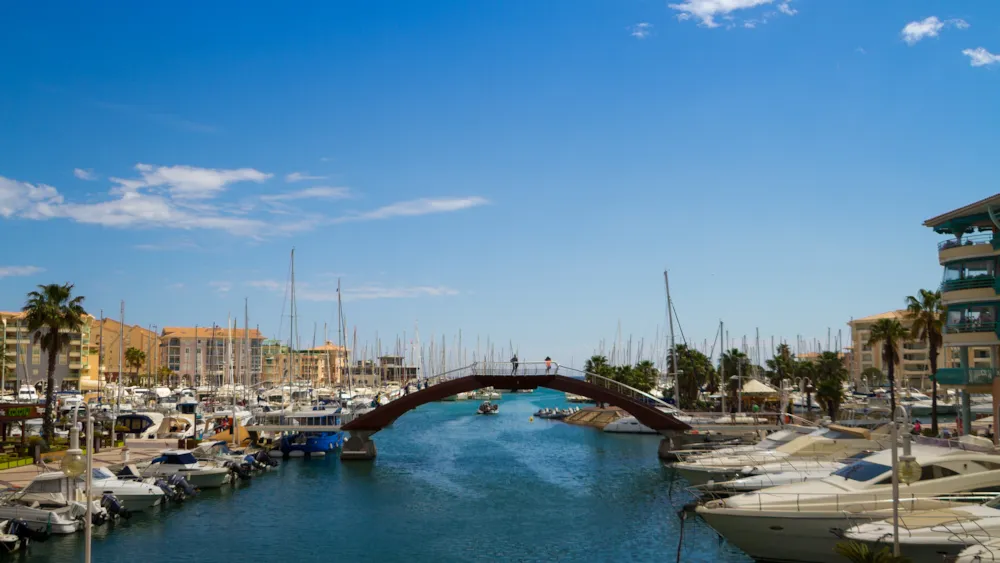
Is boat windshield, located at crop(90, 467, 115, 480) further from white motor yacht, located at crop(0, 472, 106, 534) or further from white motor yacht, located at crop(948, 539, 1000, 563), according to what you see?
white motor yacht, located at crop(948, 539, 1000, 563)

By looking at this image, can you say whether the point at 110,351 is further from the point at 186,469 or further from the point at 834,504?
the point at 834,504

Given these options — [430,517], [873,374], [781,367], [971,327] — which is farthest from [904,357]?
[430,517]

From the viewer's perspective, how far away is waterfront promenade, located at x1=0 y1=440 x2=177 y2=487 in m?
45.1

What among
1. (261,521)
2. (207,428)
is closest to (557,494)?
(261,521)

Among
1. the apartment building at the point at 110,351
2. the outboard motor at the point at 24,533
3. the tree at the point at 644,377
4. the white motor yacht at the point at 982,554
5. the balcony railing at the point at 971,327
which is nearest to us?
the white motor yacht at the point at 982,554

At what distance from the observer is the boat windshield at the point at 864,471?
2997 centimetres

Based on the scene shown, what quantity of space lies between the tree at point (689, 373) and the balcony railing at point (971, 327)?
162 ft

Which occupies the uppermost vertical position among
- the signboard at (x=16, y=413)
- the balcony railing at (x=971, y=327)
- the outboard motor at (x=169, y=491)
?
the balcony railing at (x=971, y=327)

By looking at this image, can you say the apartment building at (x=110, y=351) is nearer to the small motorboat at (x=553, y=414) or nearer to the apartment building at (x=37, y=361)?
the apartment building at (x=37, y=361)

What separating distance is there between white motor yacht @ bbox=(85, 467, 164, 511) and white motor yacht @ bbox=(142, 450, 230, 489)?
223 inches

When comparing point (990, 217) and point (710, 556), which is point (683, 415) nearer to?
point (990, 217)

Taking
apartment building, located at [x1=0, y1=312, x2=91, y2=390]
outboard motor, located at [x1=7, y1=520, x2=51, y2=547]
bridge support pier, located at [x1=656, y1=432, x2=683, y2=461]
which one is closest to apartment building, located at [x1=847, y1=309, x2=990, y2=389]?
bridge support pier, located at [x1=656, y1=432, x2=683, y2=461]

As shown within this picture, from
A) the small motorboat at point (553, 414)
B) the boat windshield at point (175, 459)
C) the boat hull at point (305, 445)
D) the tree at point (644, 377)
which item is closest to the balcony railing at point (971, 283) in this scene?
the boat windshield at point (175, 459)

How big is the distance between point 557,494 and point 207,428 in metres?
39.5
